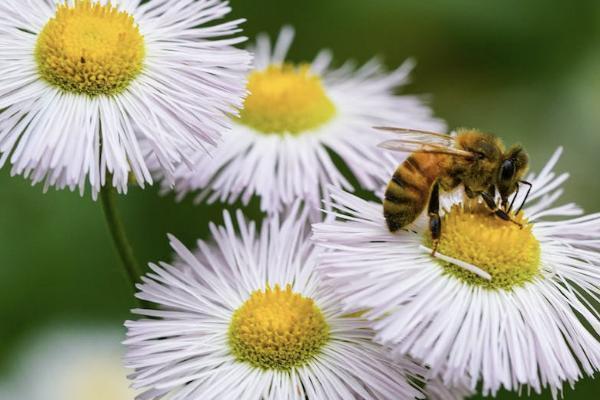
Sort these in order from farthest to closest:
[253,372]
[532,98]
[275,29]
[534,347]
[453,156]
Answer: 1. [532,98]
2. [275,29]
3. [453,156]
4. [253,372]
5. [534,347]

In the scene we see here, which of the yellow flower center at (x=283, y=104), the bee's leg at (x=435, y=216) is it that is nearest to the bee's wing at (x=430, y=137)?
the bee's leg at (x=435, y=216)

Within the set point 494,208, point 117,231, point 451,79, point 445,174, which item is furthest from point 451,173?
point 451,79

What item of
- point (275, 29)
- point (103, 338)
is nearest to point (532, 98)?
point (275, 29)

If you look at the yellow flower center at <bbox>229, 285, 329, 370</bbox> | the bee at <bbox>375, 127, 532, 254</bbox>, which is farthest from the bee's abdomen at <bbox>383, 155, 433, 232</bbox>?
the yellow flower center at <bbox>229, 285, 329, 370</bbox>

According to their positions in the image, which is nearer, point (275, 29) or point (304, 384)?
point (304, 384)

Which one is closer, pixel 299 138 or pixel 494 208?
pixel 494 208

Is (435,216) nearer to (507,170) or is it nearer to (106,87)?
(507,170)

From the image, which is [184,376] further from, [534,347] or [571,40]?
[571,40]
